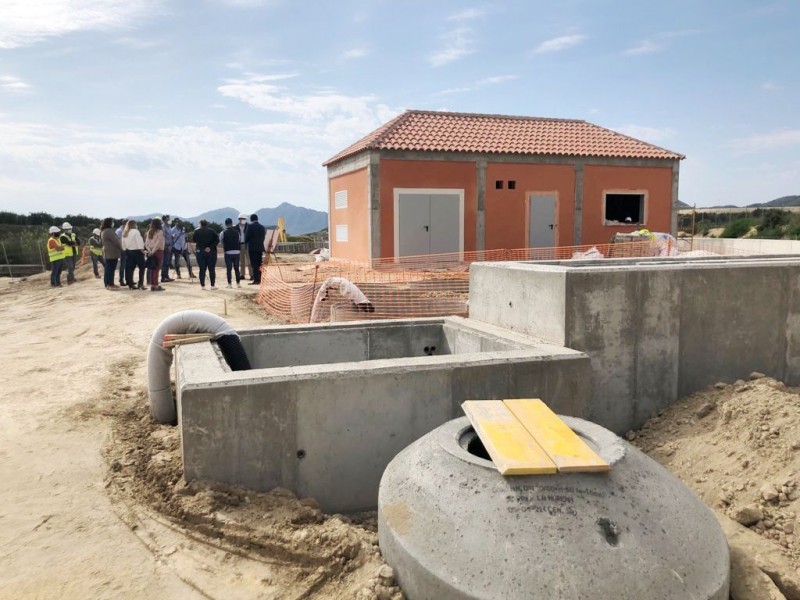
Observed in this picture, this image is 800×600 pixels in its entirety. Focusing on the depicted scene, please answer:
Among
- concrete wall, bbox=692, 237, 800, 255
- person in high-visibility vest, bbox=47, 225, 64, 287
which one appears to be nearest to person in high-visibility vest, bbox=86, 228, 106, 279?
person in high-visibility vest, bbox=47, 225, 64, 287

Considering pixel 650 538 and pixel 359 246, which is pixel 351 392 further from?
pixel 359 246

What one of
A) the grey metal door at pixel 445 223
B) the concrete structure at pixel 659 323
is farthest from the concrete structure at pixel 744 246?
the concrete structure at pixel 659 323

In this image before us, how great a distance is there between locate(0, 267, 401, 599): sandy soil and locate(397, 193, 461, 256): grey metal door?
11.3m

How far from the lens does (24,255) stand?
26578 mm

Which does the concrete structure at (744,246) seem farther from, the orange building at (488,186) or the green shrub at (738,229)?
the green shrub at (738,229)

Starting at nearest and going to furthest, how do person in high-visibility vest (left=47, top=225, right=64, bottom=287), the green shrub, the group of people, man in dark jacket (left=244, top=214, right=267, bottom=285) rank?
1. the group of people
2. man in dark jacket (left=244, top=214, right=267, bottom=285)
3. person in high-visibility vest (left=47, top=225, right=64, bottom=287)
4. the green shrub

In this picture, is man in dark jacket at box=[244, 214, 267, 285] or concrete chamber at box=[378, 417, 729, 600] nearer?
concrete chamber at box=[378, 417, 729, 600]

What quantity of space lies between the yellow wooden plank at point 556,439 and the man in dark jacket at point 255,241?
1295 cm

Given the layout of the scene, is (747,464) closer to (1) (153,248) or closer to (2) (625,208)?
(1) (153,248)

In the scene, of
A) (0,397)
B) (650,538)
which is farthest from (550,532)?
(0,397)

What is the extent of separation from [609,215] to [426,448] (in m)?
19.7

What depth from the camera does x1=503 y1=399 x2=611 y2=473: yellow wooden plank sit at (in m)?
3.27

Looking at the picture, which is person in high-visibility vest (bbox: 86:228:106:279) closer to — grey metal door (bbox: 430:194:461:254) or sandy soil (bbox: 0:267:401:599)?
grey metal door (bbox: 430:194:461:254)

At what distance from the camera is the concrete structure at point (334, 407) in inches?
175
